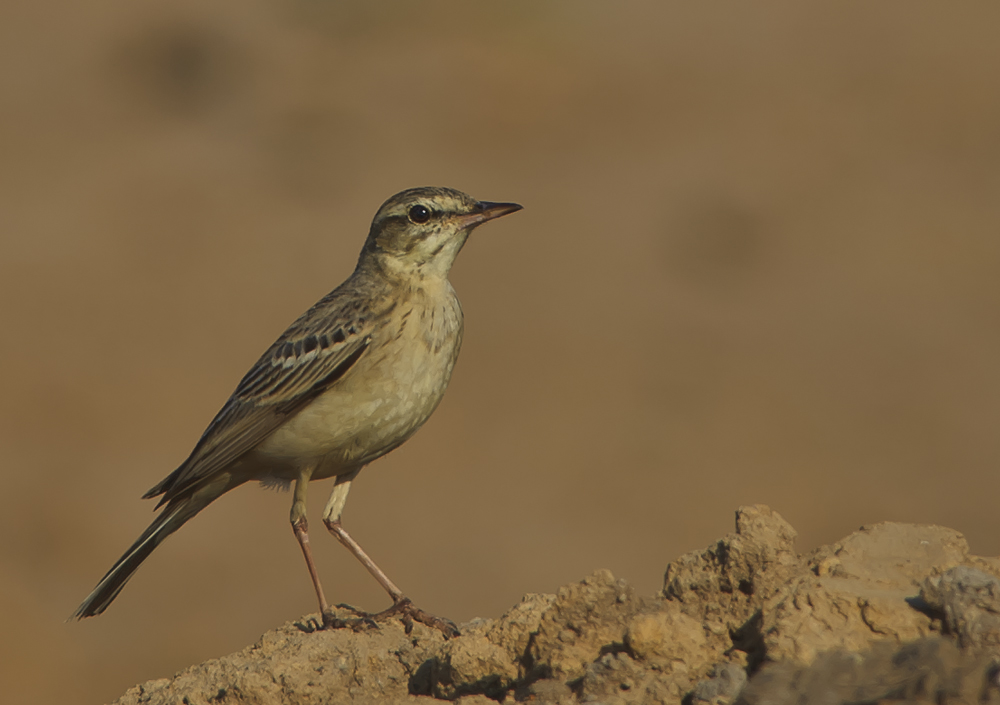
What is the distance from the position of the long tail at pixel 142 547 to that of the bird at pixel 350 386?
0.01m

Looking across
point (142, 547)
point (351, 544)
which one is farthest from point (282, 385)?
point (142, 547)

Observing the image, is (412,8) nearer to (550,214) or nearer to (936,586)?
(550,214)

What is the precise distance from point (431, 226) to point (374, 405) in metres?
1.48

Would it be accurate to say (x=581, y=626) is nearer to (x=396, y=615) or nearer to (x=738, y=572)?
(x=738, y=572)

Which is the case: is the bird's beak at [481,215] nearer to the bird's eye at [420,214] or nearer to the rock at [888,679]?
the bird's eye at [420,214]

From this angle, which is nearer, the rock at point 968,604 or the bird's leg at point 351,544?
the rock at point 968,604

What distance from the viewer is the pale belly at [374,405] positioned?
26.2 feet

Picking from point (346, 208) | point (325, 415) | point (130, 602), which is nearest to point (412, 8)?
point (346, 208)

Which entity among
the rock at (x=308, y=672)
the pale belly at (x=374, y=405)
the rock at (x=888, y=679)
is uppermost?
the pale belly at (x=374, y=405)

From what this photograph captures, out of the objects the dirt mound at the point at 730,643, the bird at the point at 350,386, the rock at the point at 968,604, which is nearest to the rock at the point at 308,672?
the dirt mound at the point at 730,643

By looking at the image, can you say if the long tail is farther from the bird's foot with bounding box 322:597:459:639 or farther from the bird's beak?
the bird's beak

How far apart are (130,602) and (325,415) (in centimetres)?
1423

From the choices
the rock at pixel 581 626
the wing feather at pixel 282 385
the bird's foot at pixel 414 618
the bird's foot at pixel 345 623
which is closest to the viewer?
the rock at pixel 581 626

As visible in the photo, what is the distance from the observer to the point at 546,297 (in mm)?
30516
